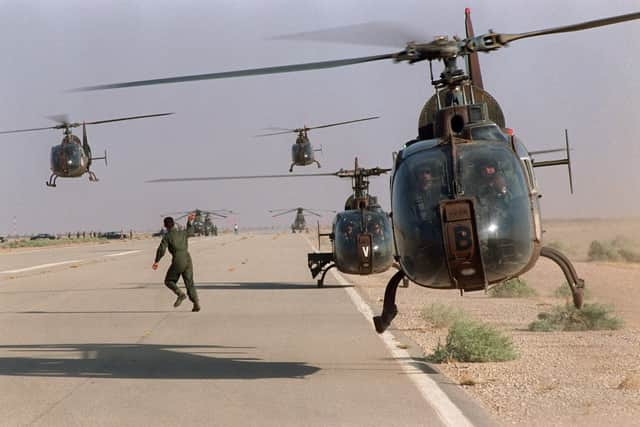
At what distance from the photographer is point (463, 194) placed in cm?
951

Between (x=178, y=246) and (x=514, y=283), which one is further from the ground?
(x=178, y=246)

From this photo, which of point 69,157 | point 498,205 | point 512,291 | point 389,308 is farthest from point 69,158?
point 498,205

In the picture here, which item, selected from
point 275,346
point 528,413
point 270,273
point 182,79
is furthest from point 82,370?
point 270,273

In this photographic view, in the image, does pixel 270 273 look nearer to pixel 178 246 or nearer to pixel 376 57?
pixel 178 246

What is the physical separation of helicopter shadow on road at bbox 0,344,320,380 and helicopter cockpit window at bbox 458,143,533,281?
2882mm

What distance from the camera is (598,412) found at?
862 centimetres

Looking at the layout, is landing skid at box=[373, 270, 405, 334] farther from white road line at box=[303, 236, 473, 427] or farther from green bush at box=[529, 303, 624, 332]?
green bush at box=[529, 303, 624, 332]

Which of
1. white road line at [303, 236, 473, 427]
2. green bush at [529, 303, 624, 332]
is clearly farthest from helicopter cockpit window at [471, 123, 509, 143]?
green bush at [529, 303, 624, 332]

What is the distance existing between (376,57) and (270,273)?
2705cm

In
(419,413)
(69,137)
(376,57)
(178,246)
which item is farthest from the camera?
(69,137)

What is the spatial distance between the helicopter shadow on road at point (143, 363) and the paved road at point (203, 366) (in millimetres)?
15

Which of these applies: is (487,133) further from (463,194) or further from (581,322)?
(581,322)

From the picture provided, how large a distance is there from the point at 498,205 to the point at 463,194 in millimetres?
406

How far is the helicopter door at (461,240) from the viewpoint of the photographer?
9234mm
